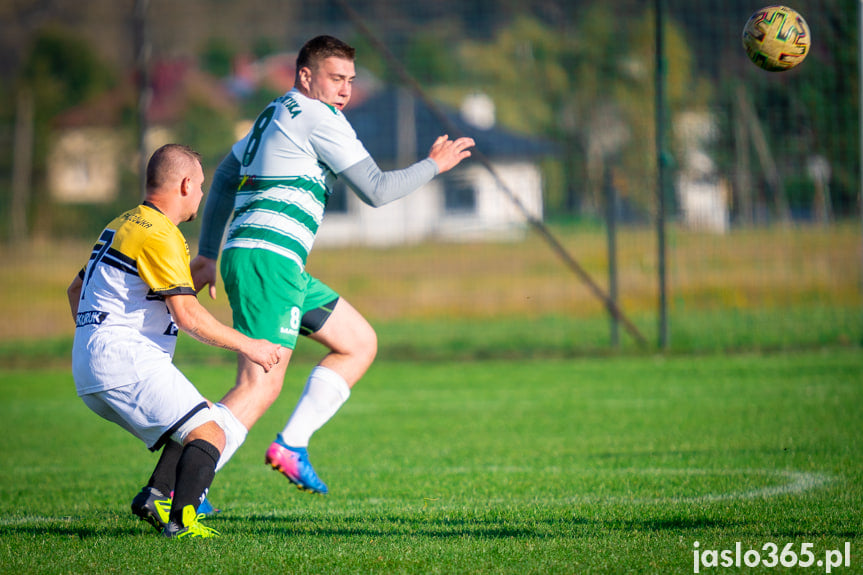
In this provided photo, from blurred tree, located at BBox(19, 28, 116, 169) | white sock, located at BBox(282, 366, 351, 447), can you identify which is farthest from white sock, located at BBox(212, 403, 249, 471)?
blurred tree, located at BBox(19, 28, 116, 169)

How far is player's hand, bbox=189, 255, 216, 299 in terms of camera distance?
15.8 ft

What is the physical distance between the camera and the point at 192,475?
3918 mm

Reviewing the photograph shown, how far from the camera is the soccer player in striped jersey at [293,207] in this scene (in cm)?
445

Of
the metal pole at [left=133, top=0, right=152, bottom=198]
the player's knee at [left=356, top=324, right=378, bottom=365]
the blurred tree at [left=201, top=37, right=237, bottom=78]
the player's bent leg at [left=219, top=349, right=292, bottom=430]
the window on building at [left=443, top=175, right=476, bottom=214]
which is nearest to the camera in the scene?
the player's bent leg at [left=219, top=349, right=292, bottom=430]

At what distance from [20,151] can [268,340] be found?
28.4 m

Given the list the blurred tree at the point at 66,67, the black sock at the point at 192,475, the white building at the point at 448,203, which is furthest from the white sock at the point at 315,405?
the blurred tree at the point at 66,67

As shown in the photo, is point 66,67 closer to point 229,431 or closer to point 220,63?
point 220,63

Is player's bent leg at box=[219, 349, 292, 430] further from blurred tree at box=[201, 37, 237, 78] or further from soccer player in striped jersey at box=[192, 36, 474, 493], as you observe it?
blurred tree at box=[201, 37, 237, 78]

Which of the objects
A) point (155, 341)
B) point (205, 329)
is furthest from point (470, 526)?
point (155, 341)

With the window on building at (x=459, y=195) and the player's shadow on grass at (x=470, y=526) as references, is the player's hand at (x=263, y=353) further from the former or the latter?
the window on building at (x=459, y=195)

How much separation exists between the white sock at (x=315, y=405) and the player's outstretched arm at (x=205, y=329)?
0.72m

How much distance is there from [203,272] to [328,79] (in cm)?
117

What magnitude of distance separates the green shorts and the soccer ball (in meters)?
2.79

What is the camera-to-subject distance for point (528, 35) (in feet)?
51.9
